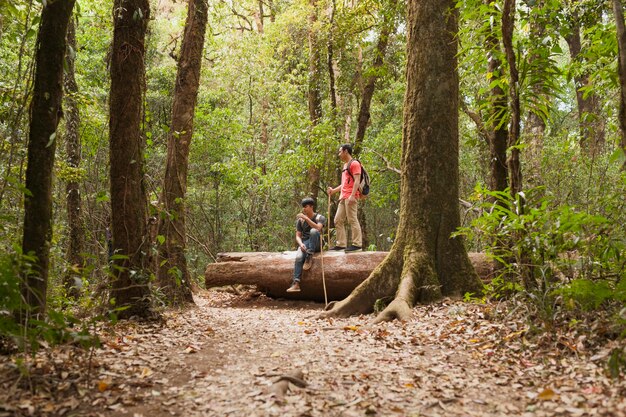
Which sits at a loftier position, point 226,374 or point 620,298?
point 620,298

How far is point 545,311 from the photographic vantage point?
4.64m

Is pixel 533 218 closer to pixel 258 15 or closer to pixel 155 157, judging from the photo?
pixel 155 157

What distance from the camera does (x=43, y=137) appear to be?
421 cm

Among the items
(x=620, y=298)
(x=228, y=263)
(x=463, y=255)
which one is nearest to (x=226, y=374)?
(x=620, y=298)

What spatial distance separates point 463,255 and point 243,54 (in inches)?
619

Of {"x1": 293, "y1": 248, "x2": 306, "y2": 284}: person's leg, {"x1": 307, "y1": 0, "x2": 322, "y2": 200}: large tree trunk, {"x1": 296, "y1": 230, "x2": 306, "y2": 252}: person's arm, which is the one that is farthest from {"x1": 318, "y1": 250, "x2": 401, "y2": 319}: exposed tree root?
{"x1": 307, "y1": 0, "x2": 322, "y2": 200}: large tree trunk

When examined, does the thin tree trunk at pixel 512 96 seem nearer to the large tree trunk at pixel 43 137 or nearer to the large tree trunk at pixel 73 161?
the large tree trunk at pixel 43 137

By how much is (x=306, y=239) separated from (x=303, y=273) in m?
0.73

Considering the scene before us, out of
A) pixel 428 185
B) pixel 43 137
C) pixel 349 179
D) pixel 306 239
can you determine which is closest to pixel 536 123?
pixel 349 179

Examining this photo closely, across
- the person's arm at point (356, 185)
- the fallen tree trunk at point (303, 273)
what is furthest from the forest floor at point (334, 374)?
the person's arm at point (356, 185)

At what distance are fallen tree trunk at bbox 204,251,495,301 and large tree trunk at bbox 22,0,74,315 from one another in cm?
575

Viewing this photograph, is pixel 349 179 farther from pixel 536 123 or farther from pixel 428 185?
pixel 536 123

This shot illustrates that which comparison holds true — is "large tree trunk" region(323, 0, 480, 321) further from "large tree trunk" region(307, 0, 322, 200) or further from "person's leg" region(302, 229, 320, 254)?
"large tree trunk" region(307, 0, 322, 200)

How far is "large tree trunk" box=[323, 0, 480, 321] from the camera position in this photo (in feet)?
23.3
